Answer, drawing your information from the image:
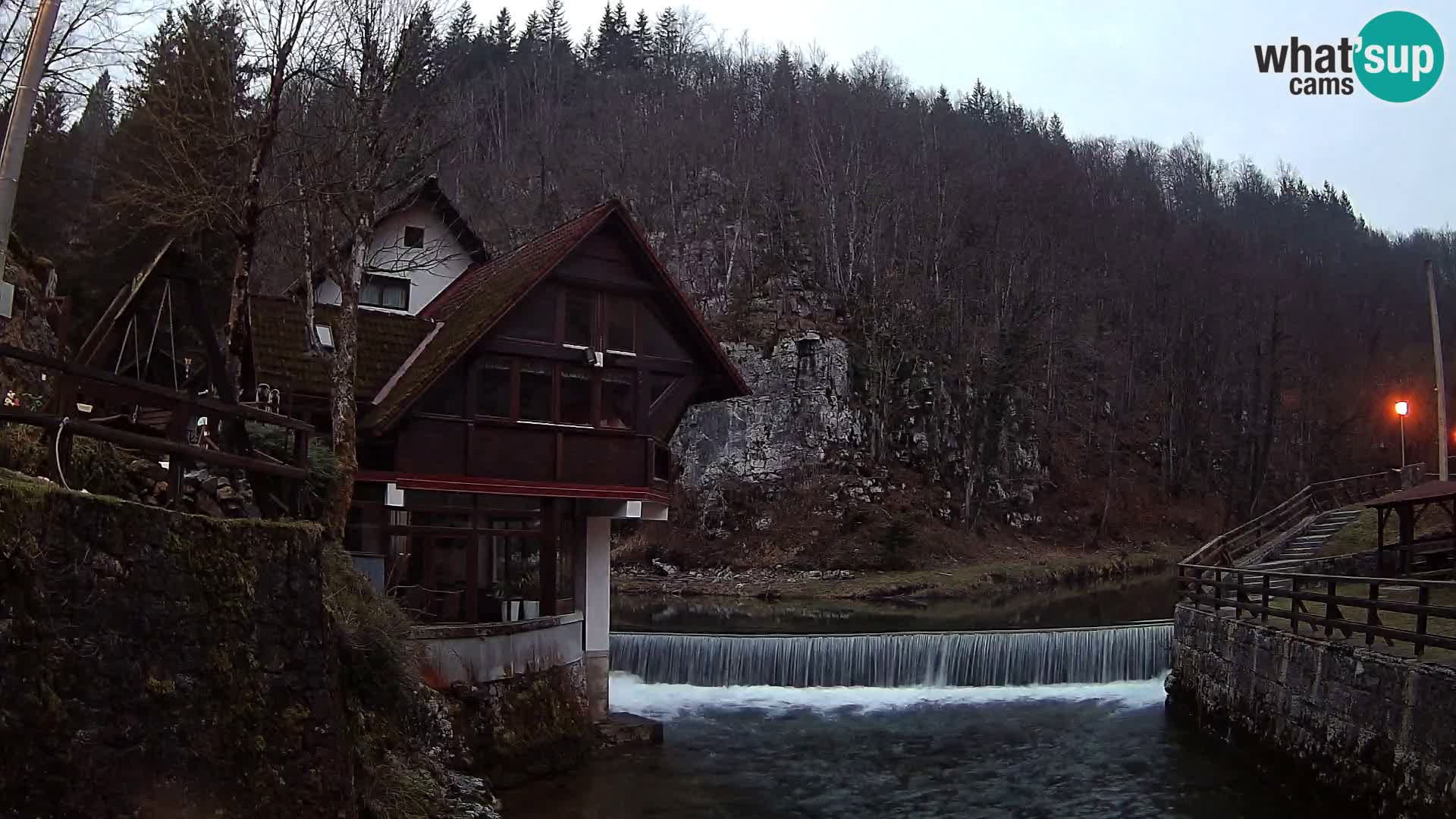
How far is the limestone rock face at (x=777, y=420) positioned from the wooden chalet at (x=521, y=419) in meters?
29.1

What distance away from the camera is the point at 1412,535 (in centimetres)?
2644

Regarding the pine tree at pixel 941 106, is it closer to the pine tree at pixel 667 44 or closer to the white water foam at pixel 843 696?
the pine tree at pixel 667 44

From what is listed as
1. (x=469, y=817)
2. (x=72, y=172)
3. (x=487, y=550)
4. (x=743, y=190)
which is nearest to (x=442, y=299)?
(x=487, y=550)

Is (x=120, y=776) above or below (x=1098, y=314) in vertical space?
below

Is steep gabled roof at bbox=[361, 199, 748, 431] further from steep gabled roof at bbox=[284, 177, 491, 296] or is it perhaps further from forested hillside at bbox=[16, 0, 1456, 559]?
forested hillside at bbox=[16, 0, 1456, 559]

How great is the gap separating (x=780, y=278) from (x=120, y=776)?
52.5 meters

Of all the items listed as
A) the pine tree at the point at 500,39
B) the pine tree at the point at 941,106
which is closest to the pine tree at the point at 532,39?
the pine tree at the point at 500,39

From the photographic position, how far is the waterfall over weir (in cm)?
A: 2544

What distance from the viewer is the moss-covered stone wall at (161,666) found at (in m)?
6.66

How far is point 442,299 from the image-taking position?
24.1 m

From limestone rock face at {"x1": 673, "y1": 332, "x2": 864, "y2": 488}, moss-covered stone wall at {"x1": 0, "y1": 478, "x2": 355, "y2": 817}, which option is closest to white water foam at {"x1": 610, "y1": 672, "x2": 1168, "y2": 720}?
moss-covered stone wall at {"x1": 0, "y1": 478, "x2": 355, "y2": 817}

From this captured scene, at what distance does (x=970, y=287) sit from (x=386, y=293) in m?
42.3

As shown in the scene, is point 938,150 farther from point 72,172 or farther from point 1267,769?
point 1267,769

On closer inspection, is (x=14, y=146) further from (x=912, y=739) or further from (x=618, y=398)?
(x=912, y=739)
